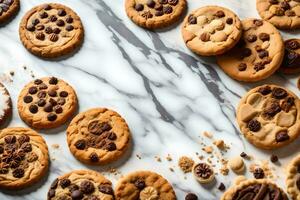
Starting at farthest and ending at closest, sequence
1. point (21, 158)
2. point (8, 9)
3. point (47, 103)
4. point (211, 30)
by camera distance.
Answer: point (8, 9) < point (211, 30) < point (47, 103) < point (21, 158)

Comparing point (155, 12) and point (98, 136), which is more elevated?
point (155, 12)

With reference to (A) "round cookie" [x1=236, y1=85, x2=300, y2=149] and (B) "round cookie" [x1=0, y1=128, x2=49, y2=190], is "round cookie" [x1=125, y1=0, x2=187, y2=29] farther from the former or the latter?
(B) "round cookie" [x1=0, y1=128, x2=49, y2=190]

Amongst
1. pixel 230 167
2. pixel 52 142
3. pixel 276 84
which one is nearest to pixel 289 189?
pixel 230 167

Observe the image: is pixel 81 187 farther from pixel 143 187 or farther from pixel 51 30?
pixel 51 30

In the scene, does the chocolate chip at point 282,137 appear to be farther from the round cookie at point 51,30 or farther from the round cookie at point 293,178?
the round cookie at point 51,30

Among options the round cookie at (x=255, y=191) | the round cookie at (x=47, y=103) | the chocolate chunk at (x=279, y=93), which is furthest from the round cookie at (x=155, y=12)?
the round cookie at (x=255, y=191)

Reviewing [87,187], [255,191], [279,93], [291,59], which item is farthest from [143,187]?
[291,59]

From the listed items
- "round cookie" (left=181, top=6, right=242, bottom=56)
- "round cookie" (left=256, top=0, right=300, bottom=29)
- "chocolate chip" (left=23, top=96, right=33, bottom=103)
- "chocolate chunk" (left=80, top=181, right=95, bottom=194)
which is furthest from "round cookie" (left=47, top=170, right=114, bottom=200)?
"round cookie" (left=256, top=0, right=300, bottom=29)
